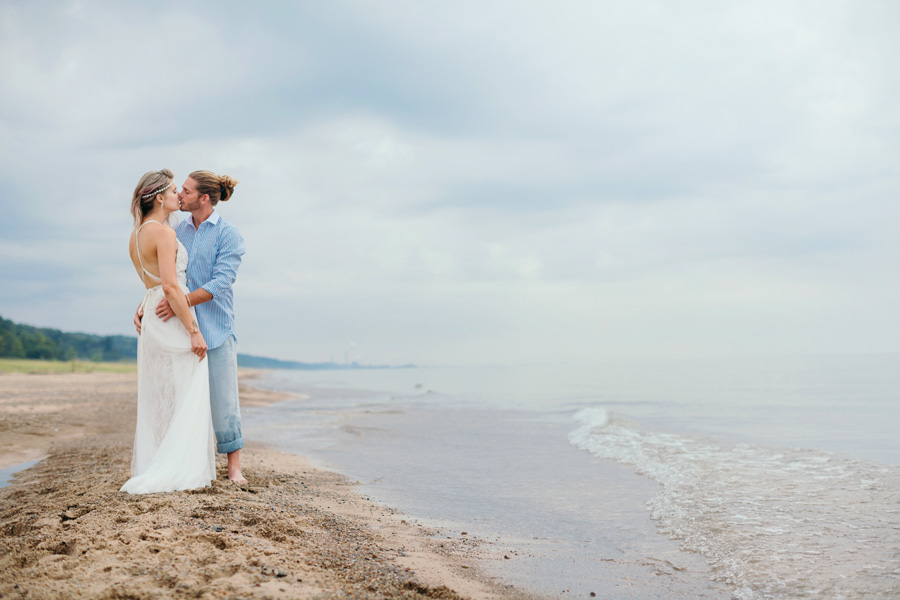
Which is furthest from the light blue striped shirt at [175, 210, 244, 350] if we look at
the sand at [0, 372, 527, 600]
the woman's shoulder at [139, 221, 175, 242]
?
the sand at [0, 372, 527, 600]

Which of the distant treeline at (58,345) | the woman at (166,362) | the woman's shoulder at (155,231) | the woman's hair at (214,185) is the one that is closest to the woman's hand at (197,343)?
the woman at (166,362)

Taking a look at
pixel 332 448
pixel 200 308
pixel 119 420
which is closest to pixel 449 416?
pixel 332 448

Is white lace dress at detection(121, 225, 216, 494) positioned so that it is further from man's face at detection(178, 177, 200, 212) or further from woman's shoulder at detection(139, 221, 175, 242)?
man's face at detection(178, 177, 200, 212)

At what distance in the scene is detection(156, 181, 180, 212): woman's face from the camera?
430 cm

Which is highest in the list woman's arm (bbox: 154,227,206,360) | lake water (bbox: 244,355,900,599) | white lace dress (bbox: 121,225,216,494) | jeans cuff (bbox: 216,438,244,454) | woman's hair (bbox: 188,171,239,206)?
woman's hair (bbox: 188,171,239,206)

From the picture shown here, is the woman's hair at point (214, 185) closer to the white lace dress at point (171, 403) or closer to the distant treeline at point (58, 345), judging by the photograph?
the white lace dress at point (171, 403)

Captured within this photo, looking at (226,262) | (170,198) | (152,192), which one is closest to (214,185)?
(170,198)

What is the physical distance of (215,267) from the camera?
4.57 meters

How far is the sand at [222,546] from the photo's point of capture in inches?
102

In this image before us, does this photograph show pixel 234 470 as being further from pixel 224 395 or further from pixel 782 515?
pixel 782 515

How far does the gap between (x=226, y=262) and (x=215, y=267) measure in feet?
0.30

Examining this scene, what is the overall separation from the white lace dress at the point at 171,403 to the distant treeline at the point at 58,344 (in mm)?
57432

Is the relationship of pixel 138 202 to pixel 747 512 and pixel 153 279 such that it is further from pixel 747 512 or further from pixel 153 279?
pixel 747 512

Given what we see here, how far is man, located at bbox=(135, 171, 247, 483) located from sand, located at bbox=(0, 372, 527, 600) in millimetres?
574
